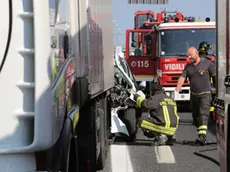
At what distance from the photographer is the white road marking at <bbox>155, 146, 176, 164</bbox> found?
9773 mm

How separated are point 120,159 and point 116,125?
5.52ft

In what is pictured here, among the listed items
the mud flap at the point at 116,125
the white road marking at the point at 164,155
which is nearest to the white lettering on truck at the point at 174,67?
the mud flap at the point at 116,125

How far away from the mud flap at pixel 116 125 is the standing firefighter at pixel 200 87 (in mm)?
1379

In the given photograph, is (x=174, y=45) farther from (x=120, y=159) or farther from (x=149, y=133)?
(x=120, y=159)

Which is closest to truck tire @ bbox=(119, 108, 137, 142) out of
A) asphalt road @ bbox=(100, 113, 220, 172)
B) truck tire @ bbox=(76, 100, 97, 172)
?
asphalt road @ bbox=(100, 113, 220, 172)

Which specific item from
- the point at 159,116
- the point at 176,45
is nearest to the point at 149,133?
the point at 159,116

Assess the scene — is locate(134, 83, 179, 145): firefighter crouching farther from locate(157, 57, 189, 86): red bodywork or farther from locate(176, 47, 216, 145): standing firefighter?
locate(157, 57, 189, 86): red bodywork

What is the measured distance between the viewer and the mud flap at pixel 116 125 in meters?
11.6

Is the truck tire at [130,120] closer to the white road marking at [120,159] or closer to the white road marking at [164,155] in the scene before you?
the white road marking at [120,159]

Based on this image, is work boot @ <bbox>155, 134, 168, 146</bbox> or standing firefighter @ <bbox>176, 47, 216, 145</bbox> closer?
work boot @ <bbox>155, 134, 168, 146</bbox>

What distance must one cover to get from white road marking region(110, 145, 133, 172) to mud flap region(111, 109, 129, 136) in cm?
48

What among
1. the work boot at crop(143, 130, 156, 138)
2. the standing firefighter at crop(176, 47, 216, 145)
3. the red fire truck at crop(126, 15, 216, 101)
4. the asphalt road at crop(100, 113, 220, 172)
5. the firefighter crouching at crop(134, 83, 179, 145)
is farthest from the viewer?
the red fire truck at crop(126, 15, 216, 101)

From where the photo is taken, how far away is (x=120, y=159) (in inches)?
397

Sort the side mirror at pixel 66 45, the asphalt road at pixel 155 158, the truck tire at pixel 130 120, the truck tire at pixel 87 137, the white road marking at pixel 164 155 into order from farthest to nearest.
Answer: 1. the truck tire at pixel 130 120
2. the white road marking at pixel 164 155
3. the asphalt road at pixel 155 158
4. the truck tire at pixel 87 137
5. the side mirror at pixel 66 45
